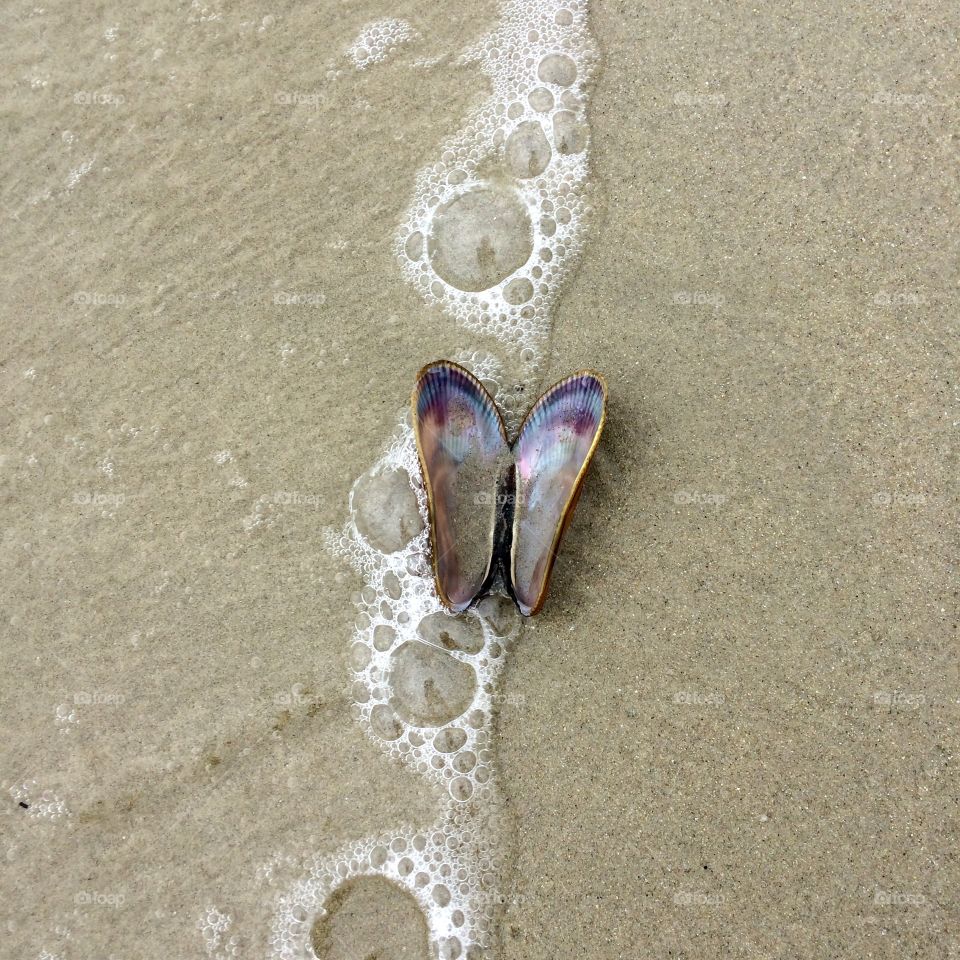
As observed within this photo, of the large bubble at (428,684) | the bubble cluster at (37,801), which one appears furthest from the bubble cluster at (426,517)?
the bubble cluster at (37,801)

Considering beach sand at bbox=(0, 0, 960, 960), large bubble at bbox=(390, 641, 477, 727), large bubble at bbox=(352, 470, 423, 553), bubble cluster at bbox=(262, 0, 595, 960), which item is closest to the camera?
beach sand at bbox=(0, 0, 960, 960)

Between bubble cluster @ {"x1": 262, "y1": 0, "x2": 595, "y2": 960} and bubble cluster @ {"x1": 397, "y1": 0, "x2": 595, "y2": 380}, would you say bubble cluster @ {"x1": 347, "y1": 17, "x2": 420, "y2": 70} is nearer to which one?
bubble cluster @ {"x1": 262, "y1": 0, "x2": 595, "y2": 960}

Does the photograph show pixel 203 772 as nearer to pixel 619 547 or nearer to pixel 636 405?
pixel 619 547

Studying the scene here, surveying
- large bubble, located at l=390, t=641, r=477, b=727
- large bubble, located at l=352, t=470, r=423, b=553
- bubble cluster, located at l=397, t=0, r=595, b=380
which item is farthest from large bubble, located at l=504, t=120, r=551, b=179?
large bubble, located at l=390, t=641, r=477, b=727

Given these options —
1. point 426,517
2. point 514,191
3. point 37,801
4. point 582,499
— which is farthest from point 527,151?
point 37,801

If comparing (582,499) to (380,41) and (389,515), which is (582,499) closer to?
(389,515)

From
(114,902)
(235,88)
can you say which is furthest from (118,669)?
(235,88)
